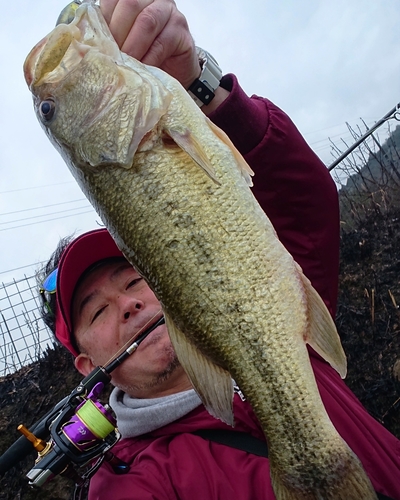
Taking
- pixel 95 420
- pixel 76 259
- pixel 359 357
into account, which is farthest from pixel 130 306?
pixel 359 357

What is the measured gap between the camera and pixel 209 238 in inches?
59.1

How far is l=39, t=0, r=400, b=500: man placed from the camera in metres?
1.90

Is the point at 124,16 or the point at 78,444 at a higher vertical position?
the point at 124,16

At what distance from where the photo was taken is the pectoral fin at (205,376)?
58.5 inches

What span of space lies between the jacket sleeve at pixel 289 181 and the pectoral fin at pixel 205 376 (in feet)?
3.64

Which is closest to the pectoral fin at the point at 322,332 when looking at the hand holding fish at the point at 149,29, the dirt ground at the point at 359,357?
the hand holding fish at the point at 149,29

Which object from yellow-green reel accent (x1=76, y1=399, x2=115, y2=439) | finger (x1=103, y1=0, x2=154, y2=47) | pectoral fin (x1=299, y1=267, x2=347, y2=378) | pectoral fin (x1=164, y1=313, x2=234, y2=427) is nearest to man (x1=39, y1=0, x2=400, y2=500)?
finger (x1=103, y1=0, x2=154, y2=47)

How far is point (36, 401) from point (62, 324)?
150 inches

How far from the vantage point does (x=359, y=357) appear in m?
4.79

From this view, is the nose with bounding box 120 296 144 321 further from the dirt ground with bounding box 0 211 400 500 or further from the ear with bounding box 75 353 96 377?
the dirt ground with bounding box 0 211 400 500

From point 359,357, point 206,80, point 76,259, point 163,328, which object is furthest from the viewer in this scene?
point 359,357

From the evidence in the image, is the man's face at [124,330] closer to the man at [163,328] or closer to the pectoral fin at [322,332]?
the man at [163,328]

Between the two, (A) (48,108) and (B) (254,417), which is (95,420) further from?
(A) (48,108)

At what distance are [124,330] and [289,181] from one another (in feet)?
4.31
